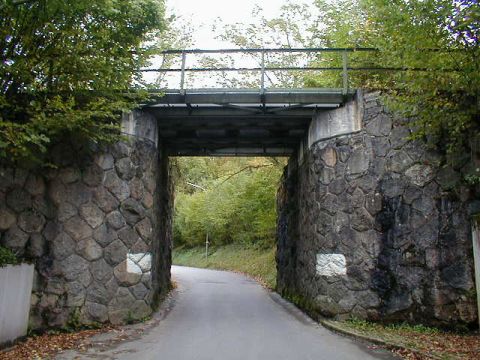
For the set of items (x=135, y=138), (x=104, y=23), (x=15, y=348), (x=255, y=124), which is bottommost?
(x=15, y=348)

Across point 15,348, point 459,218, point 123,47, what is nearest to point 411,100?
point 459,218

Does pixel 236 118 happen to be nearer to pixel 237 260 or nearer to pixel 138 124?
pixel 138 124

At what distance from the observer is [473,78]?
6840mm

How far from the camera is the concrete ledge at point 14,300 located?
7.24 metres

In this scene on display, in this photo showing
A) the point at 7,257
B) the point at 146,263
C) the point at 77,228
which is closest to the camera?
the point at 7,257

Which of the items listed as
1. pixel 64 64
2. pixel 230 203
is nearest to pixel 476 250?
pixel 64 64

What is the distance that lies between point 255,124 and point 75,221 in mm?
5278

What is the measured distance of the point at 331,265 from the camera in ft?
31.5

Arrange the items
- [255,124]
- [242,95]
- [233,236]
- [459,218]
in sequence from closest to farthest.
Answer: [459,218] < [242,95] < [255,124] < [233,236]

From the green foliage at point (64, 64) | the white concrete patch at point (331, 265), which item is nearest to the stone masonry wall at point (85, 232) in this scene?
the green foliage at point (64, 64)

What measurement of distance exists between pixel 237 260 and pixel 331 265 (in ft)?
62.1

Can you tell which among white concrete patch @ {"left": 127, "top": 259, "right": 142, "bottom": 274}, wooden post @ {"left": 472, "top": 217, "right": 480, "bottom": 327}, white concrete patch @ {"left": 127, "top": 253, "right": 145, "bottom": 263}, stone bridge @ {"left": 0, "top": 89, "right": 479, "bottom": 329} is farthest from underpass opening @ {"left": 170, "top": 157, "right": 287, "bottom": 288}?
wooden post @ {"left": 472, "top": 217, "right": 480, "bottom": 327}

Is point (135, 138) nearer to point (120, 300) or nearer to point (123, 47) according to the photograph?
point (123, 47)

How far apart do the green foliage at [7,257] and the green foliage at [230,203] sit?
1207 cm
